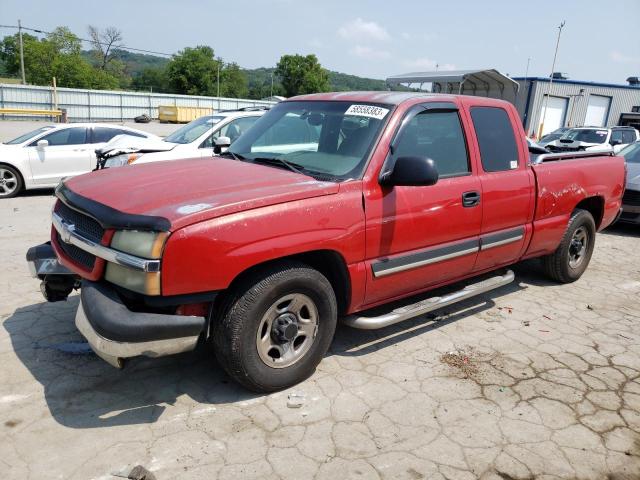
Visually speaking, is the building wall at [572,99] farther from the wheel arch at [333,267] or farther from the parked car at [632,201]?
the wheel arch at [333,267]

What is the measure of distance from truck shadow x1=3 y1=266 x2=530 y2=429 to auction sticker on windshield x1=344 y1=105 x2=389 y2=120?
5.84 ft

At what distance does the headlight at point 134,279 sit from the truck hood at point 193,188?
0.99ft

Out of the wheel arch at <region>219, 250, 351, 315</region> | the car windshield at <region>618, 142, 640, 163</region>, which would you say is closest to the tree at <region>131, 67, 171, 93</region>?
the car windshield at <region>618, 142, 640, 163</region>

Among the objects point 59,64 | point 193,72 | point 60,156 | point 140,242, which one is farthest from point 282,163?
point 193,72

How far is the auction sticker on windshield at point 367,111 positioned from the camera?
12.2 ft

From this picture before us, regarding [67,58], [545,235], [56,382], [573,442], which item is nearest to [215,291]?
[56,382]

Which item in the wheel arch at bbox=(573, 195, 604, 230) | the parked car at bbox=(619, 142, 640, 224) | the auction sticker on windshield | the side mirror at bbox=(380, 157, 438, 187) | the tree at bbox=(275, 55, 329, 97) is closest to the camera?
the side mirror at bbox=(380, 157, 438, 187)

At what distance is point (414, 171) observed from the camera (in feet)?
10.8

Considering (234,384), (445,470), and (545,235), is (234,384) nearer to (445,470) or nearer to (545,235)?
(445,470)

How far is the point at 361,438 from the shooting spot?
291 cm

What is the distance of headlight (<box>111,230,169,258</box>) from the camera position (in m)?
2.65

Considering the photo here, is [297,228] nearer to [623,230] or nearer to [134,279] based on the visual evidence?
[134,279]

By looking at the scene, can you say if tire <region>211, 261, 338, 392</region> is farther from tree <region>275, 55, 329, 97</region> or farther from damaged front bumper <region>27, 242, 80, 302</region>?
tree <region>275, 55, 329, 97</region>

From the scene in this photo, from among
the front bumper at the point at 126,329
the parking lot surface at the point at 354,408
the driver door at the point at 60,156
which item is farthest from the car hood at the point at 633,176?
the driver door at the point at 60,156
